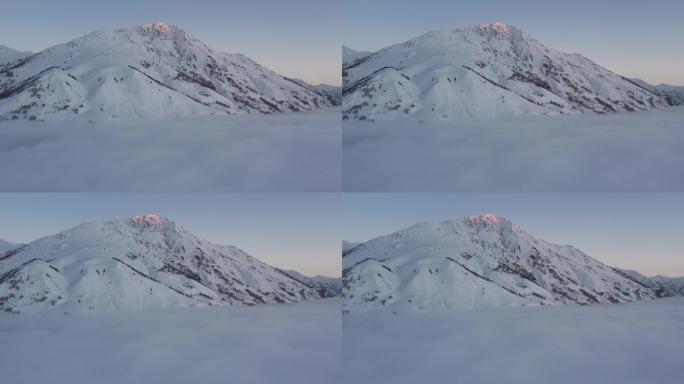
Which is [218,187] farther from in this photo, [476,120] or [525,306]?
[525,306]

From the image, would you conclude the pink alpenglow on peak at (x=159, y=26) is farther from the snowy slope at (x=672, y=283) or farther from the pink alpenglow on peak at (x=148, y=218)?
the snowy slope at (x=672, y=283)

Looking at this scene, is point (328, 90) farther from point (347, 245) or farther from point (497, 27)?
point (497, 27)

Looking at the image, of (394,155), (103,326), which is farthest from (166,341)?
(394,155)

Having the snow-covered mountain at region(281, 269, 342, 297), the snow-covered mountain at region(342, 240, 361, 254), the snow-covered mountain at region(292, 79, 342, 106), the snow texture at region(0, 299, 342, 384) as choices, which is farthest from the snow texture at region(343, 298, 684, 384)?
the snow-covered mountain at region(292, 79, 342, 106)

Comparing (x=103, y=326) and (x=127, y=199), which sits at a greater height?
(x=127, y=199)

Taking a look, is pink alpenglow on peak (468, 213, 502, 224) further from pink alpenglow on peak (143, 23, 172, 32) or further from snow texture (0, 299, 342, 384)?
pink alpenglow on peak (143, 23, 172, 32)

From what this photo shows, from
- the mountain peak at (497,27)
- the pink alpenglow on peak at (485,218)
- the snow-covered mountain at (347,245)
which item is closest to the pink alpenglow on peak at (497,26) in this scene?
the mountain peak at (497,27)
